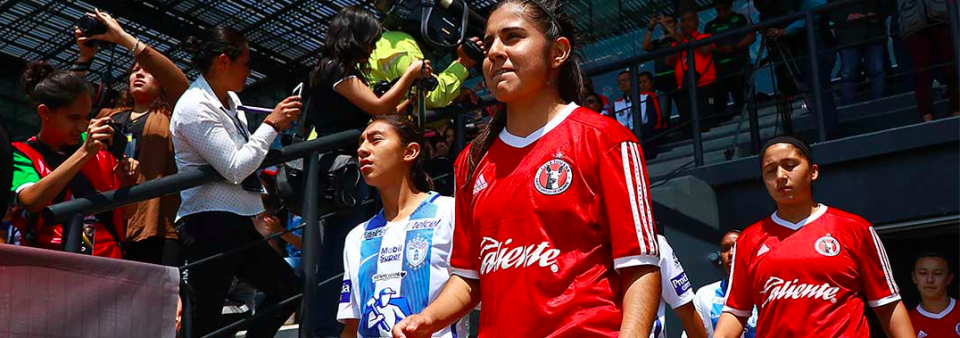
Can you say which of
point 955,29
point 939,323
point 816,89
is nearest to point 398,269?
point 816,89

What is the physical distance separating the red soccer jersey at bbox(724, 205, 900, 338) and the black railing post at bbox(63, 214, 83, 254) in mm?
2794

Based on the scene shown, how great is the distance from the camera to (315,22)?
43.4ft

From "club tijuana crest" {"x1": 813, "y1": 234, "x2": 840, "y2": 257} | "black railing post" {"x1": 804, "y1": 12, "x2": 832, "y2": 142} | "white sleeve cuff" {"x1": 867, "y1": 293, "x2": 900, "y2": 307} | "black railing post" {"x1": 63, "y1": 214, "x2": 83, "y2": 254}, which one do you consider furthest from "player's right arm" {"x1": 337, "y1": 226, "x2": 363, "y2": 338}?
"black railing post" {"x1": 804, "y1": 12, "x2": 832, "y2": 142}

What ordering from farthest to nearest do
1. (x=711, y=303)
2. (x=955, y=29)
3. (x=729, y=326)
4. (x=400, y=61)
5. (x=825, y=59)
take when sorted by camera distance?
1. (x=825, y=59)
2. (x=955, y=29)
3. (x=711, y=303)
4. (x=400, y=61)
5. (x=729, y=326)

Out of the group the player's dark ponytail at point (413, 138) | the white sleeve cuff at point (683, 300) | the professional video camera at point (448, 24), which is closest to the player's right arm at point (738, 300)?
the white sleeve cuff at point (683, 300)

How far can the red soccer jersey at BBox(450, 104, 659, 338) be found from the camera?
238 cm

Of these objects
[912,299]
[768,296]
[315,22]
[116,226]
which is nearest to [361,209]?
[116,226]

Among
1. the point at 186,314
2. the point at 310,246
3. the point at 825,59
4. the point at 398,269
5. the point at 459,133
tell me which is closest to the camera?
the point at 398,269

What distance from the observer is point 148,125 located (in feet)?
15.8

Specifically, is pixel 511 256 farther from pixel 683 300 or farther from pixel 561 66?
pixel 683 300

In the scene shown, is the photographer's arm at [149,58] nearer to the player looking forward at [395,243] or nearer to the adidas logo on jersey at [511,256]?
the player looking forward at [395,243]

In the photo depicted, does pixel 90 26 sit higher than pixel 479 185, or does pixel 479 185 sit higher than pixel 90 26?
pixel 90 26

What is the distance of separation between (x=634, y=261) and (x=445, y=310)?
1.73ft

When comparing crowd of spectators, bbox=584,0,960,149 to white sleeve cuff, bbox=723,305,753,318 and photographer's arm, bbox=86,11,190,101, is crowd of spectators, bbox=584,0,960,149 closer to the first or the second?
white sleeve cuff, bbox=723,305,753,318
